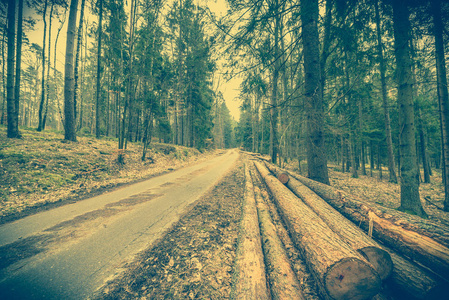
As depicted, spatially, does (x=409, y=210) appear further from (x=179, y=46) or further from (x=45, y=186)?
(x=179, y=46)

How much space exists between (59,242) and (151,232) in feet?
5.30

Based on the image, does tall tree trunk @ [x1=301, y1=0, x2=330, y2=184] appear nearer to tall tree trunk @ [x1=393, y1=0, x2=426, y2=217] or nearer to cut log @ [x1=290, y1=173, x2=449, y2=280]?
cut log @ [x1=290, y1=173, x2=449, y2=280]

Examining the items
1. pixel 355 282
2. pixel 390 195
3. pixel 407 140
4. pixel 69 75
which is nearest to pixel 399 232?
pixel 355 282

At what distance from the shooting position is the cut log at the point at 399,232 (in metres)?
1.89

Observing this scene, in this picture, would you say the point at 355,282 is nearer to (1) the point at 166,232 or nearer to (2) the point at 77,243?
(1) the point at 166,232

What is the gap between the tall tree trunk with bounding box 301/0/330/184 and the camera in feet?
14.7

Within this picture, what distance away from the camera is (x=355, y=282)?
5.37 feet


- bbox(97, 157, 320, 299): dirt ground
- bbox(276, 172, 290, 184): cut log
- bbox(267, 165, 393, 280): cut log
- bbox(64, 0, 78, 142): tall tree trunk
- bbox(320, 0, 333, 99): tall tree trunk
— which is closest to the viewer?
bbox(267, 165, 393, 280): cut log

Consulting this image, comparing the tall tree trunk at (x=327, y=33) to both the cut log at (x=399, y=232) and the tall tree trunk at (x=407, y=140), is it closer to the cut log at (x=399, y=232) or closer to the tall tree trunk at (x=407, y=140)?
the tall tree trunk at (x=407, y=140)

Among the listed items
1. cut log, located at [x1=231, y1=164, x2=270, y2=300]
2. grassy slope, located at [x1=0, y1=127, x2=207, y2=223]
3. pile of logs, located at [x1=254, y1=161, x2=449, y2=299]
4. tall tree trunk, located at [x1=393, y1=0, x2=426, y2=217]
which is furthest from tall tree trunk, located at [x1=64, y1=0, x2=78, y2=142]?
tall tree trunk, located at [x1=393, y1=0, x2=426, y2=217]

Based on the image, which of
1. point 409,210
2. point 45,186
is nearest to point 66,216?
point 45,186

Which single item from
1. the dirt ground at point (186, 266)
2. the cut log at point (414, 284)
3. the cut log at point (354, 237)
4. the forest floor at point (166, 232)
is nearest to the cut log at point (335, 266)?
the cut log at point (354, 237)

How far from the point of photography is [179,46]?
2027cm

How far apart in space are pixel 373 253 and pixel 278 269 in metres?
1.22
